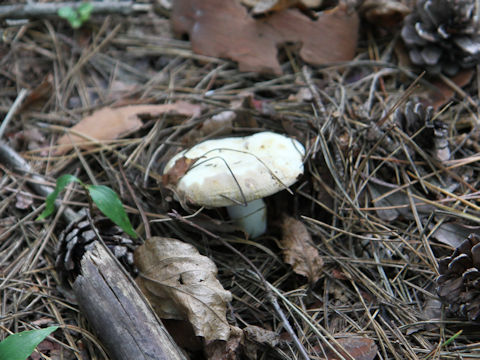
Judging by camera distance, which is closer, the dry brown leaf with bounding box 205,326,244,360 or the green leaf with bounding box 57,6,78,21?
the dry brown leaf with bounding box 205,326,244,360

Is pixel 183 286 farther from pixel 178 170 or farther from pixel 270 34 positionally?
pixel 270 34

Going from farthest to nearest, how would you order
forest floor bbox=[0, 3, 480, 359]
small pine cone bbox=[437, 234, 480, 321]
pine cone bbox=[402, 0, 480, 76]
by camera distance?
pine cone bbox=[402, 0, 480, 76] < forest floor bbox=[0, 3, 480, 359] < small pine cone bbox=[437, 234, 480, 321]

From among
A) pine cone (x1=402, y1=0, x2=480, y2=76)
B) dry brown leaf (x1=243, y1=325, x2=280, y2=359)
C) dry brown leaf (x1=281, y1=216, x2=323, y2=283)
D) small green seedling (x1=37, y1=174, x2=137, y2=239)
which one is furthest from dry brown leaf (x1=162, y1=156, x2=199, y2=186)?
pine cone (x1=402, y1=0, x2=480, y2=76)

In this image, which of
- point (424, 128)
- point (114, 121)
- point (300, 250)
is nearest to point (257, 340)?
point (300, 250)

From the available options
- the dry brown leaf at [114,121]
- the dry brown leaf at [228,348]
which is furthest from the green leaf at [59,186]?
the dry brown leaf at [228,348]

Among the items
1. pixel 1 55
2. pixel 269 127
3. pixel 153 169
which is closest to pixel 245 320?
pixel 153 169

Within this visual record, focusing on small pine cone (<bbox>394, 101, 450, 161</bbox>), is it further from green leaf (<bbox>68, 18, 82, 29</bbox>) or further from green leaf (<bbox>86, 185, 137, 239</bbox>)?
green leaf (<bbox>68, 18, 82, 29</bbox>)

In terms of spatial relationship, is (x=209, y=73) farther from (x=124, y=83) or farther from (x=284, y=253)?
(x=284, y=253)
